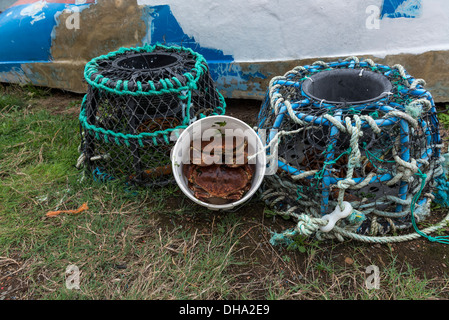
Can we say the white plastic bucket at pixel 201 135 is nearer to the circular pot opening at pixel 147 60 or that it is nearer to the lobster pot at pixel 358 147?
the lobster pot at pixel 358 147

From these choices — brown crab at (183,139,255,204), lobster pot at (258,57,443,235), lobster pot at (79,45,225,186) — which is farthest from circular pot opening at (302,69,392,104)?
lobster pot at (79,45,225,186)

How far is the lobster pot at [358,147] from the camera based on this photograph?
188cm

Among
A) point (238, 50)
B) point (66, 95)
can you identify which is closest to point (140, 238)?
point (238, 50)

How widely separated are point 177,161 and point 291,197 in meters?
0.70

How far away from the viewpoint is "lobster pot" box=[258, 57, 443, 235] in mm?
1885

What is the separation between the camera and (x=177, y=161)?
6.89 ft

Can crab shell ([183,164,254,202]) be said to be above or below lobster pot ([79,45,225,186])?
below

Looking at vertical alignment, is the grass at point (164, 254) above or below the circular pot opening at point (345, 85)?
below

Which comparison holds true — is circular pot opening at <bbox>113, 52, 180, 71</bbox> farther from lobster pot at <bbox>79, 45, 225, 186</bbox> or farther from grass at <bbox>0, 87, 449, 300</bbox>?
grass at <bbox>0, 87, 449, 300</bbox>

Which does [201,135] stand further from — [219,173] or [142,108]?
[142,108]

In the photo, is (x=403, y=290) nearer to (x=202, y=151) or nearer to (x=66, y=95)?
(x=202, y=151)


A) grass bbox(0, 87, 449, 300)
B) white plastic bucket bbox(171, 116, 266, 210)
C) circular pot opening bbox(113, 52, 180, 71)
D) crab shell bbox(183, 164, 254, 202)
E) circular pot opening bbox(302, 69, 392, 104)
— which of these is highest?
→ circular pot opening bbox(113, 52, 180, 71)

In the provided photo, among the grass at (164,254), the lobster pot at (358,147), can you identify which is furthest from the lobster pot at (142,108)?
the lobster pot at (358,147)

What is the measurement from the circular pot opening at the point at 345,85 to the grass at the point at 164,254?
839mm
